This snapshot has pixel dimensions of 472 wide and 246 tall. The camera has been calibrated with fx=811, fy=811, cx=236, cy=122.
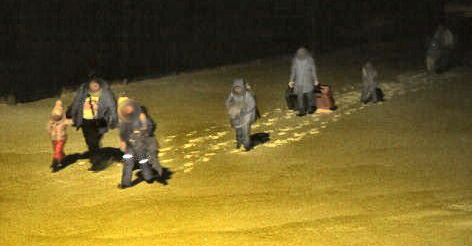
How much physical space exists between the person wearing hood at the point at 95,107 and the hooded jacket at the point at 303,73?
198 inches

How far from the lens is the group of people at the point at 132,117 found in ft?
41.5

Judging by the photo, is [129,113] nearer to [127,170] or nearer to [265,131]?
[127,170]

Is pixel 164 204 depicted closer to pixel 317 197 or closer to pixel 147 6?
pixel 317 197

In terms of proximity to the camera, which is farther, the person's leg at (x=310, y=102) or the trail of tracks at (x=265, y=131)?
the person's leg at (x=310, y=102)

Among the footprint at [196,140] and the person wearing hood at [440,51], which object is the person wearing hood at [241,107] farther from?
the person wearing hood at [440,51]

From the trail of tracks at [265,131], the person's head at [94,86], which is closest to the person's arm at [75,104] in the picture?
the person's head at [94,86]

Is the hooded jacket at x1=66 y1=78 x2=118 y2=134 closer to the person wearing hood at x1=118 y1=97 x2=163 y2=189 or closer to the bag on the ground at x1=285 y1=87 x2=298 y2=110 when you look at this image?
the person wearing hood at x1=118 y1=97 x2=163 y2=189

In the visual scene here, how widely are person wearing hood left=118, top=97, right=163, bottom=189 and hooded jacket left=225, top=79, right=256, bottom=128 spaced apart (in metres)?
2.54

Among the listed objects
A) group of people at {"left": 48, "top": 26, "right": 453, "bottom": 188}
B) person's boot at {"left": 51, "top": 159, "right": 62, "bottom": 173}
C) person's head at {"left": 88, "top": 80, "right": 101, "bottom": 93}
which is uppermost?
person's head at {"left": 88, "top": 80, "right": 101, "bottom": 93}

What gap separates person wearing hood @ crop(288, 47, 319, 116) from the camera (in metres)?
17.9

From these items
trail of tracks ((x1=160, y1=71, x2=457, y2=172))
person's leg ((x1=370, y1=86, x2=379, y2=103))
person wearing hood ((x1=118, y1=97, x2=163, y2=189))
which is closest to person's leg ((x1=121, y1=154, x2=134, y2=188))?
person wearing hood ((x1=118, y1=97, x2=163, y2=189))

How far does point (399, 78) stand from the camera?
2402cm

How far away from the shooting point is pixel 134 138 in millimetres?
12578

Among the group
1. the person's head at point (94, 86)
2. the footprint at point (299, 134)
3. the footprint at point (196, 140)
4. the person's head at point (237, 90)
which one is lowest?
the footprint at point (299, 134)
